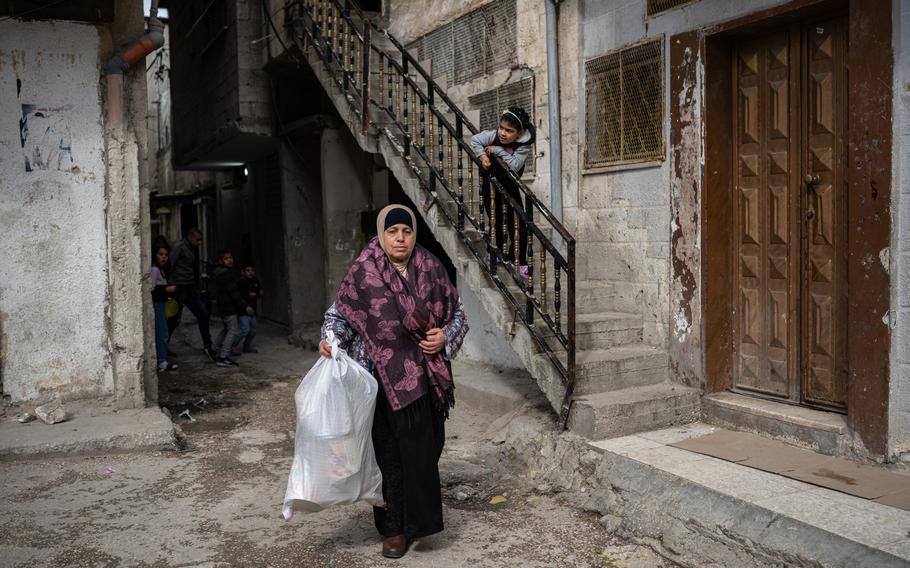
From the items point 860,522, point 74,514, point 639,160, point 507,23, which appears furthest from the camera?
point 507,23

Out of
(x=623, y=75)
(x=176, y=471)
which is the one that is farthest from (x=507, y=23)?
(x=176, y=471)

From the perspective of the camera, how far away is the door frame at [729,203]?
169 inches

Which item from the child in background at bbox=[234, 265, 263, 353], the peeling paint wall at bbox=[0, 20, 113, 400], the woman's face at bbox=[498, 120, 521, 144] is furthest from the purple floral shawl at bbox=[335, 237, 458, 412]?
the child in background at bbox=[234, 265, 263, 353]

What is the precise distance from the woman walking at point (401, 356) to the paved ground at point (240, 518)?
278 mm

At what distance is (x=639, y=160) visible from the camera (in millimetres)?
5902

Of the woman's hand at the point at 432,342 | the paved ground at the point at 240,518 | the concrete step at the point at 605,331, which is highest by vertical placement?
the woman's hand at the point at 432,342

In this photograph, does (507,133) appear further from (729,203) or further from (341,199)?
(341,199)

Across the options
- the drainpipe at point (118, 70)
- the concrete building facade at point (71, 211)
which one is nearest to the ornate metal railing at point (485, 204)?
the drainpipe at point (118, 70)

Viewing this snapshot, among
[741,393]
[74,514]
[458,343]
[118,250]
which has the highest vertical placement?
[118,250]

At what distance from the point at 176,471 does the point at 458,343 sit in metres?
2.52

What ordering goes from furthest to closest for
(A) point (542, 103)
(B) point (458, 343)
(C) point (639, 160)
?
(A) point (542, 103) < (C) point (639, 160) < (B) point (458, 343)

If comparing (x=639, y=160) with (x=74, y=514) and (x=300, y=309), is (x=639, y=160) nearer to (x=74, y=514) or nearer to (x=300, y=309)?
(x=74, y=514)

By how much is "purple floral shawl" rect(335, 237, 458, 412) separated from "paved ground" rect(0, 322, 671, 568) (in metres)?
0.85

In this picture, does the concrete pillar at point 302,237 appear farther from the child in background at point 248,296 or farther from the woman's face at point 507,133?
the woman's face at point 507,133
